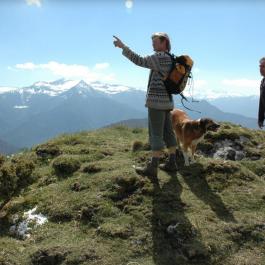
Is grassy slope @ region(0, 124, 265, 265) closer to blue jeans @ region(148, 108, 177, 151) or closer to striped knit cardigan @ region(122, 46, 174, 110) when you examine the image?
blue jeans @ region(148, 108, 177, 151)

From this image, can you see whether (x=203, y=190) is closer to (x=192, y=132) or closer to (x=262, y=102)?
(x=192, y=132)

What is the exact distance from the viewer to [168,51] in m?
10.7

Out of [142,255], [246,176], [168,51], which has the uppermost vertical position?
[168,51]

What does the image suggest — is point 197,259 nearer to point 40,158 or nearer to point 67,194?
point 67,194

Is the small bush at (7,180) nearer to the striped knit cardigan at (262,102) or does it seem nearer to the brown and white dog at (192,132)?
the brown and white dog at (192,132)

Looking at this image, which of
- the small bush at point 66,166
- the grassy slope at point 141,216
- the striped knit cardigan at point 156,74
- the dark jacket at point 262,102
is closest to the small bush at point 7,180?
the grassy slope at point 141,216

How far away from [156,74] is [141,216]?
12.0 ft

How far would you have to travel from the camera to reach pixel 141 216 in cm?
1008

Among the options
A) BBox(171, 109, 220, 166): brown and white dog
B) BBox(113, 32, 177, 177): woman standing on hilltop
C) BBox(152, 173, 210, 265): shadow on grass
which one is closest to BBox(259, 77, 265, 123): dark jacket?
BBox(171, 109, 220, 166): brown and white dog

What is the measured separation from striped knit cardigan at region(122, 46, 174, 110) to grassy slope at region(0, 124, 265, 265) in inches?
88.9

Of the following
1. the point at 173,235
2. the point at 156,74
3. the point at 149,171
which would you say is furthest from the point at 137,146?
the point at 173,235

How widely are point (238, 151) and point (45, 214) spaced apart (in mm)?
8454

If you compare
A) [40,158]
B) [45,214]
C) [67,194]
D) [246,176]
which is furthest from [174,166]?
[40,158]

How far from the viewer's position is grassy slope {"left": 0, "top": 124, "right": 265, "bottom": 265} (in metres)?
8.87
